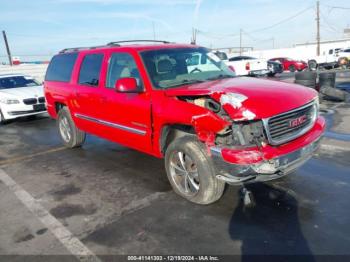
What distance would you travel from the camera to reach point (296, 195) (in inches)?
161

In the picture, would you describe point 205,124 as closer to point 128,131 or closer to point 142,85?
point 142,85

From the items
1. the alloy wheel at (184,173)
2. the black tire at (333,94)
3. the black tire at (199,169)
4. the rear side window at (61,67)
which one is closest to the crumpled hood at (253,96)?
the black tire at (199,169)

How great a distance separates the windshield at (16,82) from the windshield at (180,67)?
8352mm

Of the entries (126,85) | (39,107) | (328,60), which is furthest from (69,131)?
(328,60)

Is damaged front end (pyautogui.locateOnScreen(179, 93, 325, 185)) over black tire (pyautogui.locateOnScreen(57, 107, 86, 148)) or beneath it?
over

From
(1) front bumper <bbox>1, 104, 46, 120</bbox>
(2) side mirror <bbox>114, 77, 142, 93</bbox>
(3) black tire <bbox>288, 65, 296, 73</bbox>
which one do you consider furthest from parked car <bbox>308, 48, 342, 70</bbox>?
(2) side mirror <bbox>114, 77, 142, 93</bbox>

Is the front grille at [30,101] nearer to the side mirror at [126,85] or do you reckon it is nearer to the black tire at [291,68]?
the side mirror at [126,85]

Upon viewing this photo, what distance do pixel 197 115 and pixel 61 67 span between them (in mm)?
4442

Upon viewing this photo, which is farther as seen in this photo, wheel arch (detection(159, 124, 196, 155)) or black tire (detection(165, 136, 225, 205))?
wheel arch (detection(159, 124, 196, 155))

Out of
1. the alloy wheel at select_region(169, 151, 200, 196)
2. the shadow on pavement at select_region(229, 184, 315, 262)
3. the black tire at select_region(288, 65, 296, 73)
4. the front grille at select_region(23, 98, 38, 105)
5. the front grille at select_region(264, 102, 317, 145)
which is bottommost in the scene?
the black tire at select_region(288, 65, 296, 73)

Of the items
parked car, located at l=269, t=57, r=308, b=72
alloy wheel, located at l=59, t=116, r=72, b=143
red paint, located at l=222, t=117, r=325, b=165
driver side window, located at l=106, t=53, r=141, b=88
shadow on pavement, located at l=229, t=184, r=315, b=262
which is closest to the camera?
shadow on pavement, located at l=229, t=184, r=315, b=262

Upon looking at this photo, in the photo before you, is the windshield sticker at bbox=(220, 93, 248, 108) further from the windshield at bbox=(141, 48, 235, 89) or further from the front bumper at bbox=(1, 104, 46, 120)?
the front bumper at bbox=(1, 104, 46, 120)

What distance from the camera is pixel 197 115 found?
3.63 metres

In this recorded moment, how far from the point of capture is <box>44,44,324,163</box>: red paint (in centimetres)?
344
